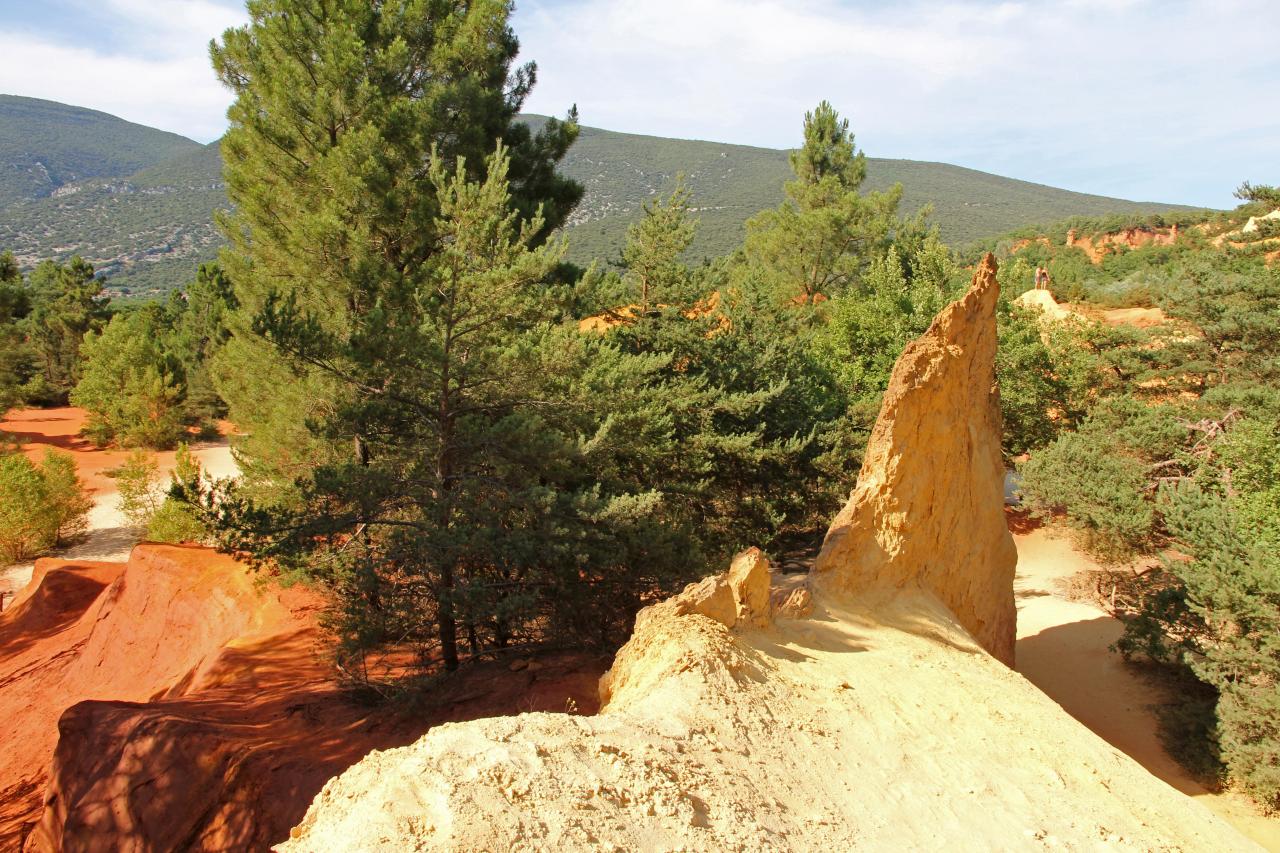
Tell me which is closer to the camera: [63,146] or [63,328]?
[63,328]

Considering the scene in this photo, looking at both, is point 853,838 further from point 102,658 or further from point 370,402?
point 102,658

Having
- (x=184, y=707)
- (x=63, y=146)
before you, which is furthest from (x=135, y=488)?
(x=63, y=146)

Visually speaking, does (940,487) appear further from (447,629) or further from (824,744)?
(447,629)

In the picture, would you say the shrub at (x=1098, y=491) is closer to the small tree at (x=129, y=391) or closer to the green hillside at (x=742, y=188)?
Answer: the small tree at (x=129, y=391)

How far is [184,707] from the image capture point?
9203mm

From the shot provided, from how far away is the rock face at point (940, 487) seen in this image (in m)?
8.76

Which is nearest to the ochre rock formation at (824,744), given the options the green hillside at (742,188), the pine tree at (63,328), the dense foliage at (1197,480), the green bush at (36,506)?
the dense foliage at (1197,480)

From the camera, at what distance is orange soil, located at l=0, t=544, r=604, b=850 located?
697cm

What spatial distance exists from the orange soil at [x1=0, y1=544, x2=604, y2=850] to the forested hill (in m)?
62.3

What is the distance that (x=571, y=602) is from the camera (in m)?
9.31

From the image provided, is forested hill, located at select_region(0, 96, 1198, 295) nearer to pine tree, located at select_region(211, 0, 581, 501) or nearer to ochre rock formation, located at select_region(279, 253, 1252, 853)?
pine tree, located at select_region(211, 0, 581, 501)

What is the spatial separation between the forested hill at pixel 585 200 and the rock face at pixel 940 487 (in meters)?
65.0

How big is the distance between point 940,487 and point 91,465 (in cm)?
3318

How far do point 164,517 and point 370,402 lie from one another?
1177 centimetres
